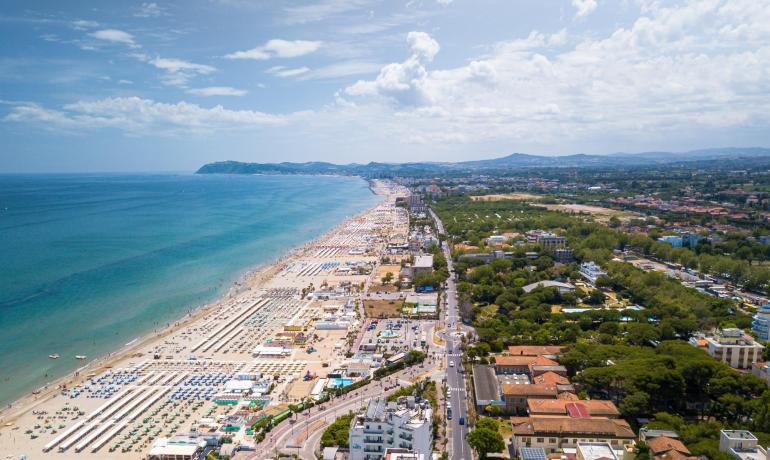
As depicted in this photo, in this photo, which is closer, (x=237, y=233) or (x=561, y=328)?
(x=561, y=328)

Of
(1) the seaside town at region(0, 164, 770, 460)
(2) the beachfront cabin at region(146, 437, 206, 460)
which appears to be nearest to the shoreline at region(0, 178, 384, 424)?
(1) the seaside town at region(0, 164, 770, 460)

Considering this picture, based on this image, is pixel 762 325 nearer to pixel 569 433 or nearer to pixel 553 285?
pixel 553 285

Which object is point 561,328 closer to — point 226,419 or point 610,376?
point 610,376

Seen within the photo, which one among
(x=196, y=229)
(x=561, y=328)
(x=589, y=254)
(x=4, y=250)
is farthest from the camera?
(x=196, y=229)

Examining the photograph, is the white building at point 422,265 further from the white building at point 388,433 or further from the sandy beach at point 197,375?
the white building at point 388,433

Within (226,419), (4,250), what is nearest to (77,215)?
(4,250)

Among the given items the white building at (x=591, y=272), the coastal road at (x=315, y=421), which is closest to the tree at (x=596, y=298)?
the white building at (x=591, y=272)

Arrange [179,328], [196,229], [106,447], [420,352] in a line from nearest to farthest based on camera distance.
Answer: [106,447]
[420,352]
[179,328]
[196,229]
